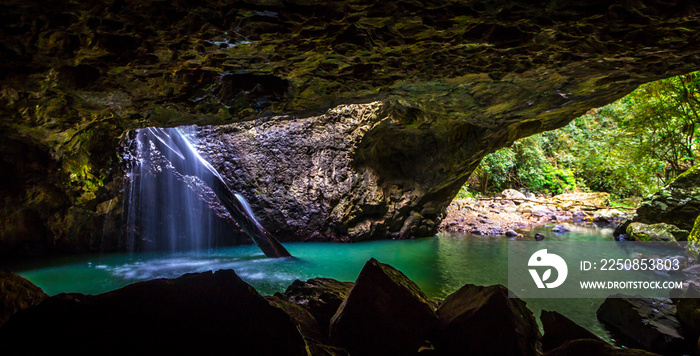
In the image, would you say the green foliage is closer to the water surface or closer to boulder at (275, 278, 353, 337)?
the water surface

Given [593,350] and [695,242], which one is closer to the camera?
[593,350]

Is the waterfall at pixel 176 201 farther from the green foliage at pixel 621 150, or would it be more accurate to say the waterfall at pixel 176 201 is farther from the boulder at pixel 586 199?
the boulder at pixel 586 199

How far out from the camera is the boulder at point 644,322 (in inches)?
112

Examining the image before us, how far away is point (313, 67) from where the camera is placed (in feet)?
9.66

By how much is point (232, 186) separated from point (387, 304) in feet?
23.0

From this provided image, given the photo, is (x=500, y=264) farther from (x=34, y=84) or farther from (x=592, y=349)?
(x=34, y=84)

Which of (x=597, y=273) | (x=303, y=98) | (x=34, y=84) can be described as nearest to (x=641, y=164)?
(x=597, y=273)

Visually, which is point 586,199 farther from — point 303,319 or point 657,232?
point 303,319

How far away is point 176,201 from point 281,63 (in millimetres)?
5975

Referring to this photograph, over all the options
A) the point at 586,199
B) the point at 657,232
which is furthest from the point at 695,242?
the point at 586,199

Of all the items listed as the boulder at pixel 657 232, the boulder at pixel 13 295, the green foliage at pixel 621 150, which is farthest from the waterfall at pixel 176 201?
the green foliage at pixel 621 150

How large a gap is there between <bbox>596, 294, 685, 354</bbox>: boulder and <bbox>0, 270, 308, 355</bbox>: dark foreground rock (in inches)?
122

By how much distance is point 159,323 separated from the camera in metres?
1.73

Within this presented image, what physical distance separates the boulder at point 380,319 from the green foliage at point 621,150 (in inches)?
500
